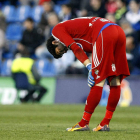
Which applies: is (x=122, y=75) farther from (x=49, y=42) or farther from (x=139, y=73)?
(x=139, y=73)

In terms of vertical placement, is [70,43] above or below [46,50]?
above

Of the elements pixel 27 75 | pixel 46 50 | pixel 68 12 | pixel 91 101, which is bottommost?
pixel 27 75

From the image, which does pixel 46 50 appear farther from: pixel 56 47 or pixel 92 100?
pixel 92 100

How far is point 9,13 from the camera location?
725 inches

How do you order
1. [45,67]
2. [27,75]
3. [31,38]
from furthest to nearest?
[31,38] < [45,67] < [27,75]

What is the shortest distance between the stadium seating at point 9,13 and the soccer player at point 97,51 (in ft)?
41.6

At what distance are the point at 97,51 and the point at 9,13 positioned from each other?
1337cm

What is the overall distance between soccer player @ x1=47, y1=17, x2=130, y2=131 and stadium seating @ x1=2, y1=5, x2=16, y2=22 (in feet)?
41.6

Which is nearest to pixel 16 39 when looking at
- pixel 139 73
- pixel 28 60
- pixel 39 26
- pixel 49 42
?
pixel 39 26

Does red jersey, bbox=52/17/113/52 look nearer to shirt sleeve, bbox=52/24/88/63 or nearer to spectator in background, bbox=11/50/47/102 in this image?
shirt sleeve, bbox=52/24/88/63

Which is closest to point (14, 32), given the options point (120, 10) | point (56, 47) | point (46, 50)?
point (46, 50)

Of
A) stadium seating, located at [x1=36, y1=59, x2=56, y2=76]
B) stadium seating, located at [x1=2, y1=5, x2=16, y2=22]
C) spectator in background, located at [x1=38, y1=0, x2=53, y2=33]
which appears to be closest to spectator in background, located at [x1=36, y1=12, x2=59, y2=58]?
stadium seating, located at [x1=36, y1=59, x2=56, y2=76]

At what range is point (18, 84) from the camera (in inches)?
531

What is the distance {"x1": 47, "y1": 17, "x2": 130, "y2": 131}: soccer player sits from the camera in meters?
5.61
